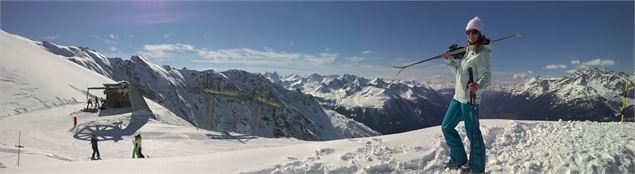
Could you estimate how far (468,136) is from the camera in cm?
709

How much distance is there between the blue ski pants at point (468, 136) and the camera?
22.7 feet

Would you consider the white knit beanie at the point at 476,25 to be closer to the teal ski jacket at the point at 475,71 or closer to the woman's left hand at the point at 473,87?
the teal ski jacket at the point at 475,71

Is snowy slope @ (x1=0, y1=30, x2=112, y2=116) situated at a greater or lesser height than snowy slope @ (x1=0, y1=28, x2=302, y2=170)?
greater

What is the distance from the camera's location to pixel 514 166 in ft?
24.6

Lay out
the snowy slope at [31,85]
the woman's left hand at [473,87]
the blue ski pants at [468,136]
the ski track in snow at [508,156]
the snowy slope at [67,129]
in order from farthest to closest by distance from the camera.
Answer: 1. the snowy slope at [31,85]
2. the snowy slope at [67,129]
3. the ski track in snow at [508,156]
4. the blue ski pants at [468,136]
5. the woman's left hand at [473,87]

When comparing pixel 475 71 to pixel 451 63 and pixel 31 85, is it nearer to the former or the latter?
pixel 451 63

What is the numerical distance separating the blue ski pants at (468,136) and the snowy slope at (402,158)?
15.2 inches

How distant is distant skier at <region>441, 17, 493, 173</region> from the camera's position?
6.82 metres

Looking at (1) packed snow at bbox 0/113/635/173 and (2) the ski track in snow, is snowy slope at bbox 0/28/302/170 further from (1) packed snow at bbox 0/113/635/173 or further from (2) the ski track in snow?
(2) the ski track in snow

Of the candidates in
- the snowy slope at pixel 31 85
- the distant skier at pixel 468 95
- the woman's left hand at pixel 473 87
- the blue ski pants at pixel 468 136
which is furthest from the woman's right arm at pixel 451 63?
the snowy slope at pixel 31 85

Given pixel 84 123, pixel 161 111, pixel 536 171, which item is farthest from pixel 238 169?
pixel 161 111

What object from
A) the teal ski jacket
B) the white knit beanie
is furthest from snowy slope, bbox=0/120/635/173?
the white knit beanie

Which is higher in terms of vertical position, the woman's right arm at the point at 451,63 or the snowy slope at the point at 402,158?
the woman's right arm at the point at 451,63

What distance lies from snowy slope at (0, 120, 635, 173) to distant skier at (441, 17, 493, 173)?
1.63 feet
